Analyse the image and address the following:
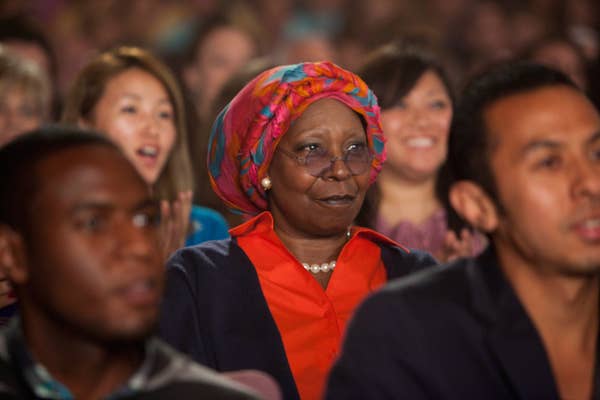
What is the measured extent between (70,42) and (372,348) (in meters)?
6.47

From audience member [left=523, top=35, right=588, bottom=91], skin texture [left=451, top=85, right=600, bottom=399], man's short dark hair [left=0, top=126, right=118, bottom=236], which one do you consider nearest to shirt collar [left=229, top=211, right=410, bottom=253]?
skin texture [left=451, top=85, right=600, bottom=399]

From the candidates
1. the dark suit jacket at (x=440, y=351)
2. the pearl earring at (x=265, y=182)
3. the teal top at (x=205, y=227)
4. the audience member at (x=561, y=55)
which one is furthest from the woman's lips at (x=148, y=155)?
the audience member at (x=561, y=55)

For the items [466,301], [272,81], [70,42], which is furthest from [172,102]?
[70,42]

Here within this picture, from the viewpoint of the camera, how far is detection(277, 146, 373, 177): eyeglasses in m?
3.71

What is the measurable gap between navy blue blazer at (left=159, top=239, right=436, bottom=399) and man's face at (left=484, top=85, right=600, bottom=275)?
0.89 metres

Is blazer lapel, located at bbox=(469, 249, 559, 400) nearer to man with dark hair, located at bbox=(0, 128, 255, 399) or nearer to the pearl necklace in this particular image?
man with dark hair, located at bbox=(0, 128, 255, 399)

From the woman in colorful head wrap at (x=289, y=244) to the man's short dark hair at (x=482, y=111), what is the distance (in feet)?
2.49

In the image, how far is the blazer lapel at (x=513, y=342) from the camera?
261 centimetres

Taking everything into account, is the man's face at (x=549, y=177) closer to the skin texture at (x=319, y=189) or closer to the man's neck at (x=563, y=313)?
the man's neck at (x=563, y=313)

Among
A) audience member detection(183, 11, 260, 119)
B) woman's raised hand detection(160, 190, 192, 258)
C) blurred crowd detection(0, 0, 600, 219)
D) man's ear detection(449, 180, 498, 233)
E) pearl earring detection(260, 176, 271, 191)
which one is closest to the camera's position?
man's ear detection(449, 180, 498, 233)

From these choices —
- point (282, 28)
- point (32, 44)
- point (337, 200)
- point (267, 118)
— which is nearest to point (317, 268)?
point (337, 200)

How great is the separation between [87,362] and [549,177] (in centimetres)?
117

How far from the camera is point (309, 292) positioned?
142 inches

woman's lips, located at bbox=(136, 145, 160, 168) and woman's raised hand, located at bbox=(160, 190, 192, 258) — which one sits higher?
woman's lips, located at bbox=(136, 145, 160, 168)
